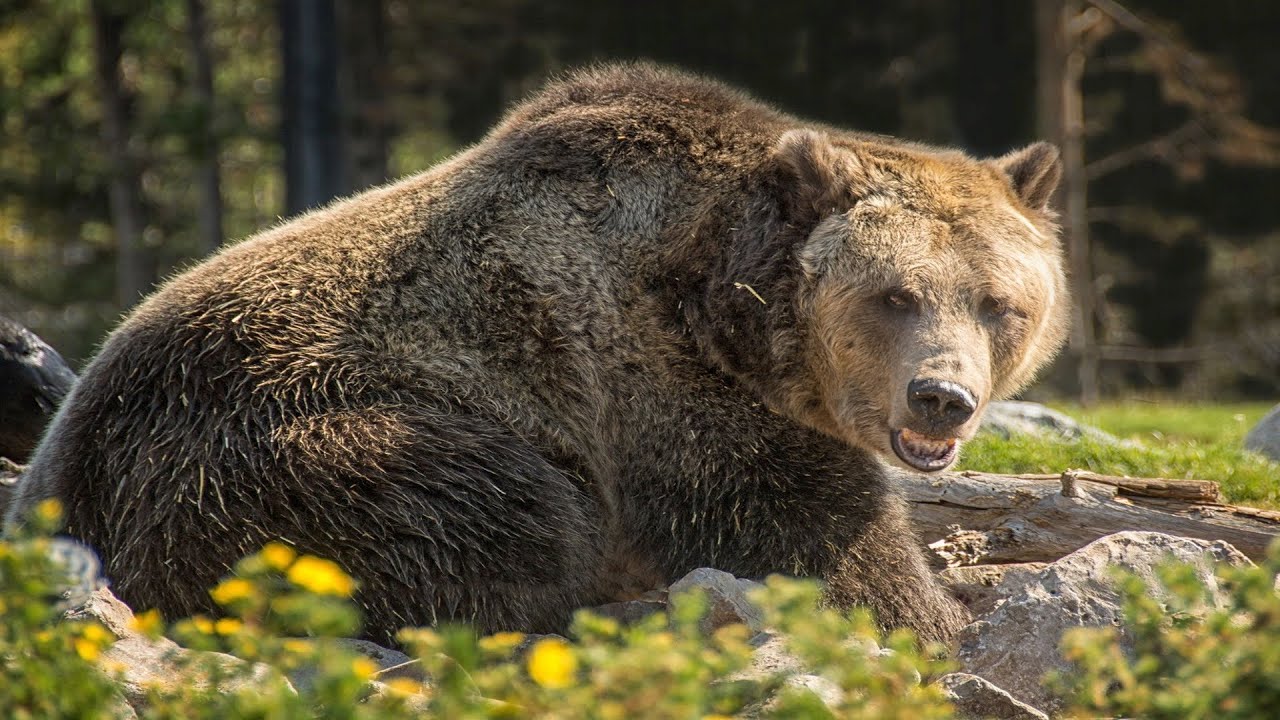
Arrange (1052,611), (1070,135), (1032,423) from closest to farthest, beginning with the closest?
(1052,611) < (1032,423) < (1070,135)

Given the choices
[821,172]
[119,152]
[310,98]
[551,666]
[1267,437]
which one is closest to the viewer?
[551,666]

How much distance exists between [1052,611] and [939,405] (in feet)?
2.44

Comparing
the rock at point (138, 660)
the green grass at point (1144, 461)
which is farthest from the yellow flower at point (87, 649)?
the green grass at point (1144, 461)

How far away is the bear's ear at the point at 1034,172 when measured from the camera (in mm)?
5262

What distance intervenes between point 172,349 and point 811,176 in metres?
2.29

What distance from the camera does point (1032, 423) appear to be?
757 cm

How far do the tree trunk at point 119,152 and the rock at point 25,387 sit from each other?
1045cm

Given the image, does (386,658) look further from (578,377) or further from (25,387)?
(25,387)

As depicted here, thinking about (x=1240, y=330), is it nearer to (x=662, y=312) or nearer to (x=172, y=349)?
(x=662, y=312)

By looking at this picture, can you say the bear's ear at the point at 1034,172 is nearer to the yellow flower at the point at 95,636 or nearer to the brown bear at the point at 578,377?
the brown bear at the point at 578,377

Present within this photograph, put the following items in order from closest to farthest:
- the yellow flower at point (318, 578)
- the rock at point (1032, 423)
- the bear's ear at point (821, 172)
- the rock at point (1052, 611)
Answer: the yellow flower at point (318, 578)
the rock at point (1052, 611)
the bear's ear at point (821, 172)
the rock at point (1032, 423)

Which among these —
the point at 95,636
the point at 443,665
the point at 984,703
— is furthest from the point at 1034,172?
the point at 95,636

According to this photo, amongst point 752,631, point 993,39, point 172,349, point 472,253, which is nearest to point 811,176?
point 472,253

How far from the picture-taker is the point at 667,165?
5129 mm
